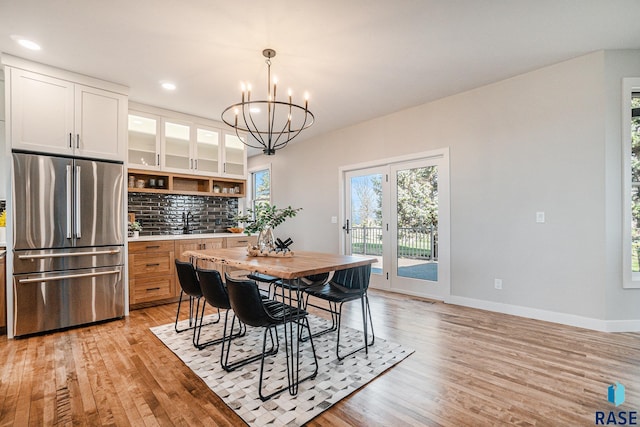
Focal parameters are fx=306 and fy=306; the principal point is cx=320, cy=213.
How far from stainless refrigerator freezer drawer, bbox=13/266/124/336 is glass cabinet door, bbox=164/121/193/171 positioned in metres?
1.68

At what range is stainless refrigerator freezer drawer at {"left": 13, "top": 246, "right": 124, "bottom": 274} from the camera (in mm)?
2955

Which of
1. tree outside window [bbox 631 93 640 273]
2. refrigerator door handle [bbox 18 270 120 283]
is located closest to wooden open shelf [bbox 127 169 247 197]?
refrigerator door handle [bbox 18 270 120 283]

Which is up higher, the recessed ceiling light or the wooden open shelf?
the recessed ceiling light

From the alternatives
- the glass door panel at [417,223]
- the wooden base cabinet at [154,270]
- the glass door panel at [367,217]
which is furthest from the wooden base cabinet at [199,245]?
the glass door panel at [417,223]

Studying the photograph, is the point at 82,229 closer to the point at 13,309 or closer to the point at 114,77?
the point at 13,309

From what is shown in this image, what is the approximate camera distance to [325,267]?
2.17m

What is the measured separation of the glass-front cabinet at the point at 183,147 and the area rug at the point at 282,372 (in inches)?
95.5

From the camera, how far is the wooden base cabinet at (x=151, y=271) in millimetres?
3758

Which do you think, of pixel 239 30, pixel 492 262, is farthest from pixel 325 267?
pixel 492 262

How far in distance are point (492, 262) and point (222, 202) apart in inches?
164

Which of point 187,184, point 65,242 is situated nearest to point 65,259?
point 65,242

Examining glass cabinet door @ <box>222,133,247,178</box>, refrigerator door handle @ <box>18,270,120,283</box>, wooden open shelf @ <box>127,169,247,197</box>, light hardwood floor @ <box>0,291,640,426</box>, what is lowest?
light hardwood floor @ <box>0,291,640,426</box>

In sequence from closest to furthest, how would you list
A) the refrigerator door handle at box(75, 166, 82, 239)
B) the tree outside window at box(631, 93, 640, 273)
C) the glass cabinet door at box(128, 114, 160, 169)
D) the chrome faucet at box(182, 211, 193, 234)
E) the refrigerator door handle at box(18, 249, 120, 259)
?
the refrigerator door handle at box(18, 249, 120, 259)
the tree outside window at box(631, 93, 640, 273)
the refrigerator door handle at box(75, 166, 82, 239)
the glass cabinet door at box(128, 114, 160, 169)
the chrome faucet at box(182, 211, 193, 234)

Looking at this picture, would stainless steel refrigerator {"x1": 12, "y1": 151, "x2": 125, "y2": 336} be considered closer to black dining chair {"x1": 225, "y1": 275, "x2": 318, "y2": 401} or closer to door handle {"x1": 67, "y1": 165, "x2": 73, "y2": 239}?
door handle {"x1": 67, "y1": 165, "x2": 73, "y2": 239}
